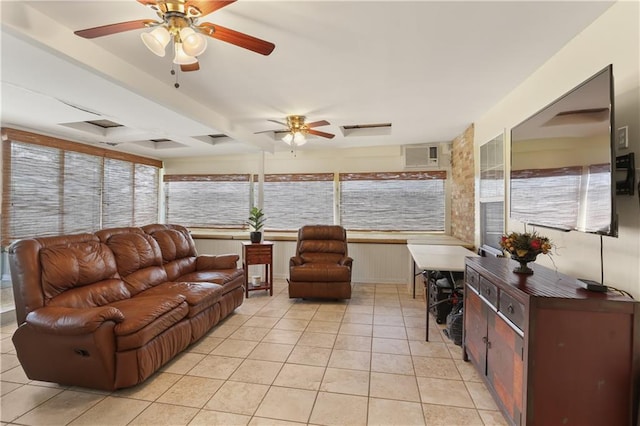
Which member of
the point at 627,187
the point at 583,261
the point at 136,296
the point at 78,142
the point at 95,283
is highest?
the point at 78,142

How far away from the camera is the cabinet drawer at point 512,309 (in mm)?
1598

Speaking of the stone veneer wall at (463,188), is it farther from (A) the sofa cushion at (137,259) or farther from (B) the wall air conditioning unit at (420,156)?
(A) the sofa cushion at (137,259)

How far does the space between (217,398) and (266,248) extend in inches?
101

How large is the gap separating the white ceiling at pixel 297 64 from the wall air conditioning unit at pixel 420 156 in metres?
1.09

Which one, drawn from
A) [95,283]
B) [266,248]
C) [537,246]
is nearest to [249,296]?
[266,248]

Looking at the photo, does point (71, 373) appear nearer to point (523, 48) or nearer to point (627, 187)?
point (627, 187)

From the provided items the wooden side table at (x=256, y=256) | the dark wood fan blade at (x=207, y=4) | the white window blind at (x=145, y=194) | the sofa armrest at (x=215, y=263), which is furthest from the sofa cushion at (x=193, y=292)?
the white window blind at (x=145, y=194)

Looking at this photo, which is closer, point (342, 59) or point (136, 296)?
point (342, 59)

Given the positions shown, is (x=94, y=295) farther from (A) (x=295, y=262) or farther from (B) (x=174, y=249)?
(A) (x=295, y=262)

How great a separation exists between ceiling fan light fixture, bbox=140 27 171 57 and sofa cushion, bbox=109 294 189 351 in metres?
1.85

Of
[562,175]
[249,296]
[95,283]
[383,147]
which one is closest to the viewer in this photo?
[562,175]

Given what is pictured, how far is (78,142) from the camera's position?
4.70 m

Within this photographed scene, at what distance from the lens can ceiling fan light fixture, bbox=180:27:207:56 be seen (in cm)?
156

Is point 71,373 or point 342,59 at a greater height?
point 342,59
